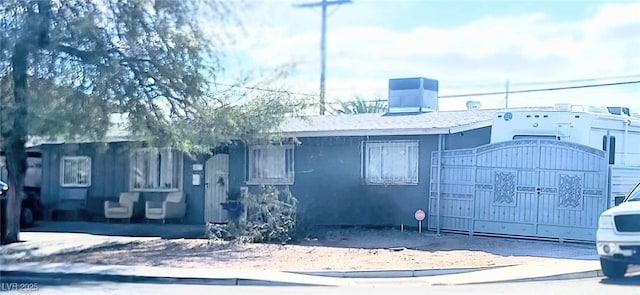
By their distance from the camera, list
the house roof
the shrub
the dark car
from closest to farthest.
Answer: the shrub
the house roof
the dark car

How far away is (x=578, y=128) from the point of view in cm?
1895

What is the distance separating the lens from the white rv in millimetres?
18953

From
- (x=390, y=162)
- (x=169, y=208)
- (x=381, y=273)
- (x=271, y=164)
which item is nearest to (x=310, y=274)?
(x=381, y=273)

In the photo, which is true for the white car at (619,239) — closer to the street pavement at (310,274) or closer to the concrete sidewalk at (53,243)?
the street pavement at (310,274)

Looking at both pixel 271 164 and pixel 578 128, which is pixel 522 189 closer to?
pixel 578 128

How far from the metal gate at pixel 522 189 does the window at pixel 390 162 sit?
769 millimetres

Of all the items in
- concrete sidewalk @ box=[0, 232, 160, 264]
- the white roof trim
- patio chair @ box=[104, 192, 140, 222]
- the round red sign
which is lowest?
concrete sidewalk @ box=[0, 232, 160, 264]

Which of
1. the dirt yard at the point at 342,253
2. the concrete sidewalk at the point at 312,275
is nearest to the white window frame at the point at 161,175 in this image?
the dirt yard at the point at 342,253

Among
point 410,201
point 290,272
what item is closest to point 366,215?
point 410,201

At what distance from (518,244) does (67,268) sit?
9.45m

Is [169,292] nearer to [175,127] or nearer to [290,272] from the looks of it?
[290,272]

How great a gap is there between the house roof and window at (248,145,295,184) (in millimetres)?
795

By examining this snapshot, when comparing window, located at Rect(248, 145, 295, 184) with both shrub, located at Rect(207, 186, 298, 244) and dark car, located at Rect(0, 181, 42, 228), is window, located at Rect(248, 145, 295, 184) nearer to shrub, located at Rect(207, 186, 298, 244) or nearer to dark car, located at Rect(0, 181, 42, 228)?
shrub, located at Rect(207, 186, 298, 244)

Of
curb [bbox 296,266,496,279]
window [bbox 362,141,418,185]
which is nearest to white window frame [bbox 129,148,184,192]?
window [bbox 362,141,418,185]
